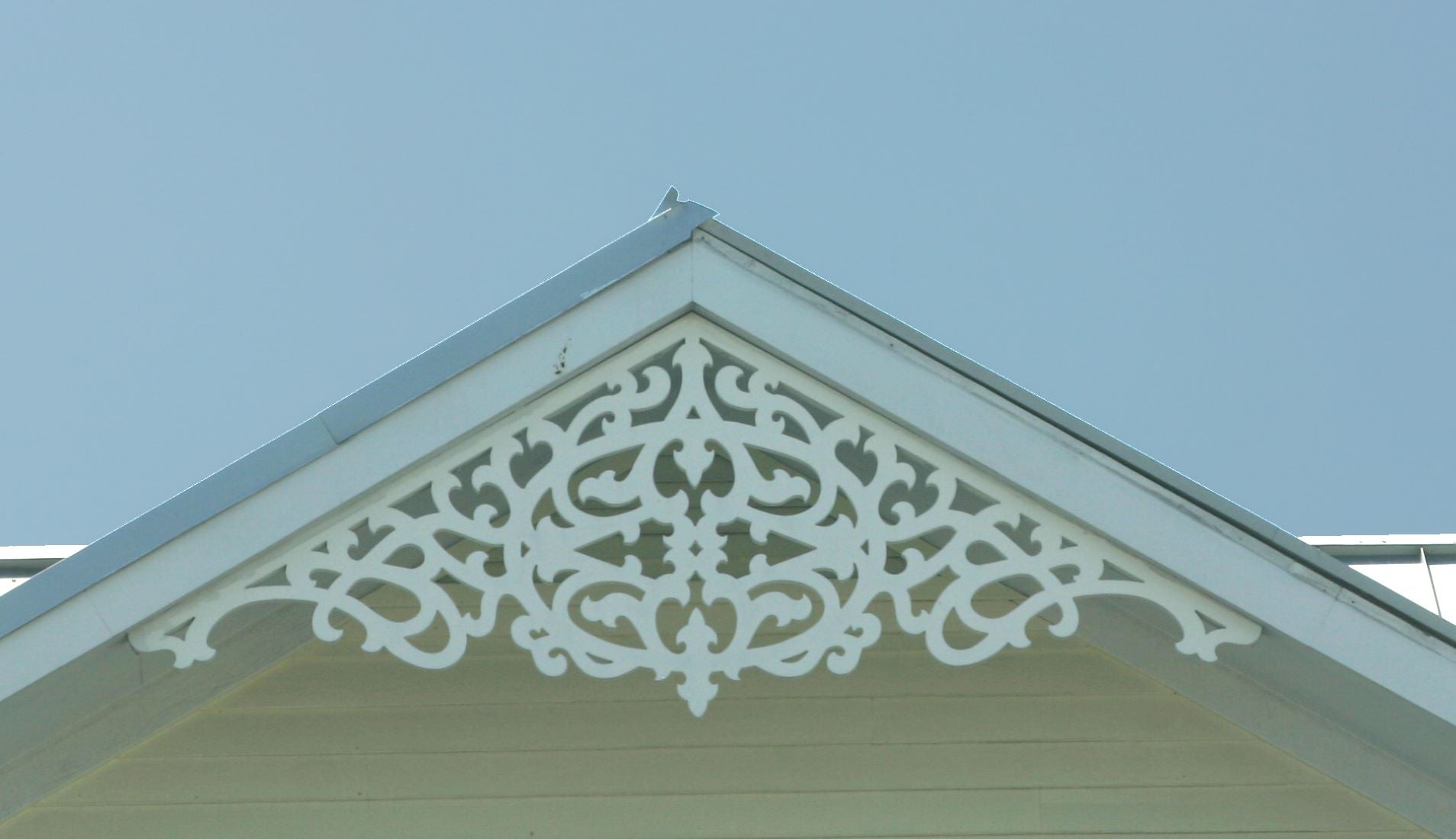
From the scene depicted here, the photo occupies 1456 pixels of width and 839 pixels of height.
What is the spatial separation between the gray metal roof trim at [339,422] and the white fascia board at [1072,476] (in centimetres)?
18

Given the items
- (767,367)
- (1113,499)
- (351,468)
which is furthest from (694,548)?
(1113,499)

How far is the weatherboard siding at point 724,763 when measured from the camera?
4.69 meters

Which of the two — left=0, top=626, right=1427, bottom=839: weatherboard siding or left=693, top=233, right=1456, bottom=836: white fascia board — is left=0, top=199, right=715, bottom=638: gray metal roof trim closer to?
left=693, top=233, right=1456, bottom=836: white fascia board

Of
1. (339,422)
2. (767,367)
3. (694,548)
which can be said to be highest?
(767,367)

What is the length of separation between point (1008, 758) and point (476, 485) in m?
1.74

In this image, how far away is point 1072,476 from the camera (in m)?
4.00

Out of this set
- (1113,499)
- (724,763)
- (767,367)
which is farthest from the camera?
(724,763)

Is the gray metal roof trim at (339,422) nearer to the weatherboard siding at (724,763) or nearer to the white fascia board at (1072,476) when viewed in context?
the white fascia board at (1072,476)

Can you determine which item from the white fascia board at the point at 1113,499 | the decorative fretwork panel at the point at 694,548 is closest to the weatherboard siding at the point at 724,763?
the white fascia board at the point at 1113,499

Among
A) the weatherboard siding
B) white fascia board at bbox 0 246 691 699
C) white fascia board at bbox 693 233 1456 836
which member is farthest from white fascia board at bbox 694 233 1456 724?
the weatherboard siding

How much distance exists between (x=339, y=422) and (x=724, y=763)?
1.50 m

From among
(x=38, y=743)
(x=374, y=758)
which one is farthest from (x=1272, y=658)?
(x=38, y=743)

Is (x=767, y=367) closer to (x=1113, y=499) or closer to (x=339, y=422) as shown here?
(x=1113, y=499)

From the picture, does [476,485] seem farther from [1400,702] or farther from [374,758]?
[1400,702]
